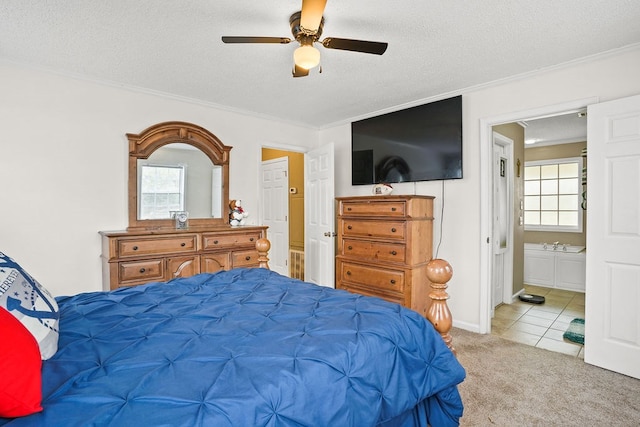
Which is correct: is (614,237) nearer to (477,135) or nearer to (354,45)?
(477,135)

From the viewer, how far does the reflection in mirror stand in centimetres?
349

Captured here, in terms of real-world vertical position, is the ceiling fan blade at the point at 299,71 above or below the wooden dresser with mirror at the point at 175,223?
above

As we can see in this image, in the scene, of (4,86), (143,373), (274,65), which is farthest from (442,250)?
(4,86)

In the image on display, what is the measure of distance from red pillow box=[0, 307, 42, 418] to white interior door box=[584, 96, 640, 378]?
11.2 feet

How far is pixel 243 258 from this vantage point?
375cm

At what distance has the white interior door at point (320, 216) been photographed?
4367 mm

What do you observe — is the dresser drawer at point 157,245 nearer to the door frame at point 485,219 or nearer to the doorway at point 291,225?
the doorway at point 291,225

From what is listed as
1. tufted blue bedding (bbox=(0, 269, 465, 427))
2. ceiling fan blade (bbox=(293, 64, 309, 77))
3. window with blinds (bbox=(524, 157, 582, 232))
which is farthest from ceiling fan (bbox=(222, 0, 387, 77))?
window with blinds (bbox=(524, 157, 582, 232))

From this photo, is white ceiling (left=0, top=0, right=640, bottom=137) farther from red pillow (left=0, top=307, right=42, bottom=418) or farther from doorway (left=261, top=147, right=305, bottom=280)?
doorway (left=261, top=147, right=305, bottom=280)

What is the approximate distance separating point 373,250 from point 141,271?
91.6 inches

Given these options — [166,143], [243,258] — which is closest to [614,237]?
[243,258]

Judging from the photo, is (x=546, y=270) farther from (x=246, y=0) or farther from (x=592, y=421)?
(x=246, y=0)

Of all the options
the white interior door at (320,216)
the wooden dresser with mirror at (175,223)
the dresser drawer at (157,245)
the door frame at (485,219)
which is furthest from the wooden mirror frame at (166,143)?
the door frame at (485,219)

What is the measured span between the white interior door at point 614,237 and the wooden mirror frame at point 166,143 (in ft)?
11.9
